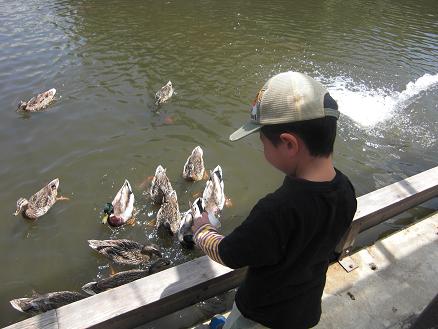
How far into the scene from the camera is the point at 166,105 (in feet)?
31.0

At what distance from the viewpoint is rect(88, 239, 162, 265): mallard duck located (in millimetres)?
5586

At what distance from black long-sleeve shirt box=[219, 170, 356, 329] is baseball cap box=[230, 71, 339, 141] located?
13.8 inches

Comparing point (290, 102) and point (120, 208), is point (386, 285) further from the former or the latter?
point (120, 208)

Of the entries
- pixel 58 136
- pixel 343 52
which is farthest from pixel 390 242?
pixel 343 52

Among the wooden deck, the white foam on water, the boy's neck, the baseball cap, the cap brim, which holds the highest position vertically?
the baseball cap

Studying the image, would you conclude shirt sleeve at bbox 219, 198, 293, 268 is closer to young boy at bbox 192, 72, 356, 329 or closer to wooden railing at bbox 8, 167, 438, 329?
young boy at bbox 192, 72, 356, 329

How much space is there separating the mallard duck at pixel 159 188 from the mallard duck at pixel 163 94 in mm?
3009

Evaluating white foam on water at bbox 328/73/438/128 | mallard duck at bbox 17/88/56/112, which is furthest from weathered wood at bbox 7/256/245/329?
mallard duck at bbox 17/88/56/112

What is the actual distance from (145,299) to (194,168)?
155 inches

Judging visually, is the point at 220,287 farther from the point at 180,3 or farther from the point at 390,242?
the point at 180,3

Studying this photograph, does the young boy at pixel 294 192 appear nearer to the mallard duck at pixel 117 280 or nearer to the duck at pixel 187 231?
the mallard duck at pixel 117 280

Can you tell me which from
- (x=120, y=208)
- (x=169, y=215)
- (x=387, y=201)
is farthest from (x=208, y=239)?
(x=120, y=208)

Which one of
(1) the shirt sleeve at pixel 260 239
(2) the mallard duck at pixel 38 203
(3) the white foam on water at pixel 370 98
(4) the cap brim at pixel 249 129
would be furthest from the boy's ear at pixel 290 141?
(3) the white foam on water at pixel 370 98

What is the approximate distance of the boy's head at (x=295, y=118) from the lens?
A: 1997mm
